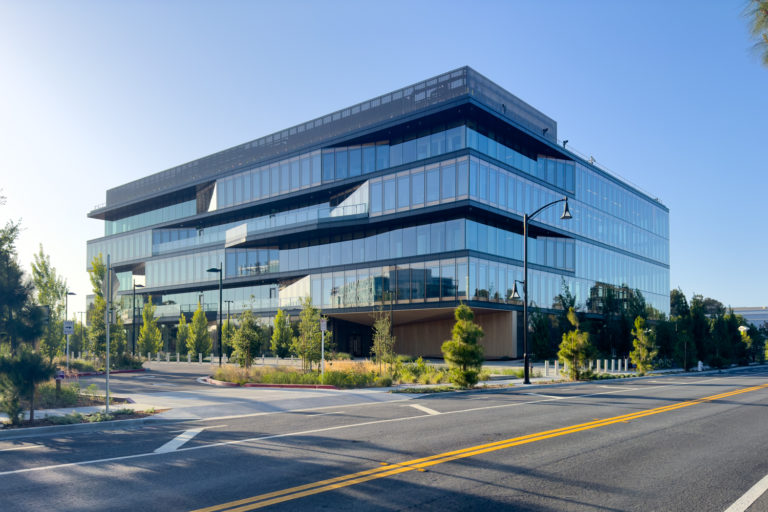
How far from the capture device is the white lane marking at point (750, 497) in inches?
256

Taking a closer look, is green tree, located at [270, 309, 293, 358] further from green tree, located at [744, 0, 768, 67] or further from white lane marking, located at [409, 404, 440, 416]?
green tree, located at [744, 0, 768, 67]

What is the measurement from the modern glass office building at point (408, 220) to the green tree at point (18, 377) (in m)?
27.6

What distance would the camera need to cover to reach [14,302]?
15.9 metres

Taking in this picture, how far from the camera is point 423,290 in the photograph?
44.0m

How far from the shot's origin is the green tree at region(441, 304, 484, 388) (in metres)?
22.3

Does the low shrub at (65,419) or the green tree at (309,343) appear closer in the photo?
the low shrub at (65,419)

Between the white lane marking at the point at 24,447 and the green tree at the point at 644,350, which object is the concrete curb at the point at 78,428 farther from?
the green tree at the point at 644,350

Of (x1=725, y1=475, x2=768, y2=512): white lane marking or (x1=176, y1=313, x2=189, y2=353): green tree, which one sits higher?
(x1=725, y1=475, x2=768, y2=512): white lane marking

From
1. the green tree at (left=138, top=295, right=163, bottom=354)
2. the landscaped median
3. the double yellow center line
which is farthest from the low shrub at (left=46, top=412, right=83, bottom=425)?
the green tree at (left=138, top=295, right=163, bottom=354)

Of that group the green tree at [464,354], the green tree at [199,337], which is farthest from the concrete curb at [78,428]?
the green tree at [199,337]

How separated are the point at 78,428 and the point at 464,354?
45.6ft

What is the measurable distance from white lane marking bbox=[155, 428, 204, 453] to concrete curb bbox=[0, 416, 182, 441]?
72.6 inches

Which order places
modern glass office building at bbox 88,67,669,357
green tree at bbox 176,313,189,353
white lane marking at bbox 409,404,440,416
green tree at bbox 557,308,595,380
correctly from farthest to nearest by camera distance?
green tree at bbox 176,313,189,353, modern glass office building at bbox 88,67,669,357, green tree at bbox 557,308,595,380, white lane marking at bbox 409,404,440,416

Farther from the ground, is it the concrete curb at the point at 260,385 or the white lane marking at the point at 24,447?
the white lane marking at the point at 24,447
